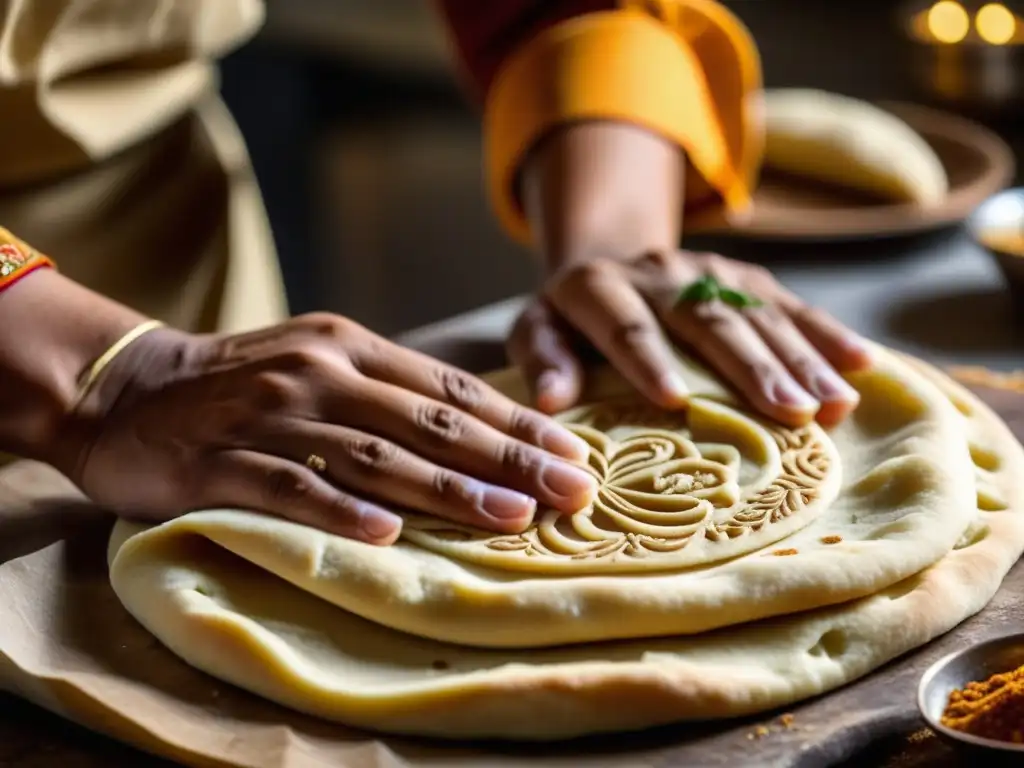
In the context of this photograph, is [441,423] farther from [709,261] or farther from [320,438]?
[709,261]

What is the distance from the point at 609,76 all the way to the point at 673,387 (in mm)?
625

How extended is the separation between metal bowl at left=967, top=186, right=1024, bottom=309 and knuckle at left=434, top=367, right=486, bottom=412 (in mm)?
1036

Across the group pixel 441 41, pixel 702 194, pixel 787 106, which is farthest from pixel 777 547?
pixel 441 41

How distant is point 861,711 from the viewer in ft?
3.44

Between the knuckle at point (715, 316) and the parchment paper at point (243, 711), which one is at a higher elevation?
the knuckle at point (715, 316)

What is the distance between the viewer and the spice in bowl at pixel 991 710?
3.12 feet

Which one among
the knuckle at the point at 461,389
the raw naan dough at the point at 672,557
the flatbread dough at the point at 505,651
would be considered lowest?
the flatbread dough at the point at 505,651

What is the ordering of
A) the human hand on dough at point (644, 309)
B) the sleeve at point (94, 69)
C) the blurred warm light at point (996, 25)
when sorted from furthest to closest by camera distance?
the blurred warm light at point (996, 25) < the sleeve at point (94, 69) < the human hand on dough at point (644, 309)

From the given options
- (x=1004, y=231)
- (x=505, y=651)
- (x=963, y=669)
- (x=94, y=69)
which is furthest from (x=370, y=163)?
(x=963, y=669)

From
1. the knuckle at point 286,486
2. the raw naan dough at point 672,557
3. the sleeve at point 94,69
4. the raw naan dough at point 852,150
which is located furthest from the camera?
the raw naan dough at point 852,150

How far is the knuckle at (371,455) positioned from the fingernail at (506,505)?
10 centimetres

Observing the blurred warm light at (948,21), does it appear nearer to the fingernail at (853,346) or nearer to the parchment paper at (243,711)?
the fingernail at (853,346)

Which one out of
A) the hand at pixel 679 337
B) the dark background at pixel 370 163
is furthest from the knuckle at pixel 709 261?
the dark background at pixel 370 163

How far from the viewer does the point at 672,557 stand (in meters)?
1.16
